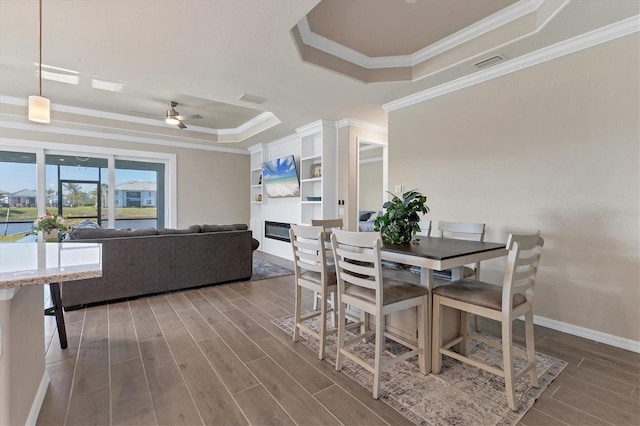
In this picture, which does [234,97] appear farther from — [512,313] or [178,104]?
[512,313]

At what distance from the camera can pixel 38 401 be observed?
1.62 m

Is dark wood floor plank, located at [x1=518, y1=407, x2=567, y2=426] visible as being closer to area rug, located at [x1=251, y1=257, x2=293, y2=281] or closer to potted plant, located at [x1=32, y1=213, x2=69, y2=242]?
area rug, located at [x1=251, y1=257, x2=293, y2=281]

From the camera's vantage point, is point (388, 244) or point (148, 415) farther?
point (388, 244)

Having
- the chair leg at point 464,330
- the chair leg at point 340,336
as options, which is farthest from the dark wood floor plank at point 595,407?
the chair leg at point 340,336

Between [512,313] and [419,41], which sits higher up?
[419,41]

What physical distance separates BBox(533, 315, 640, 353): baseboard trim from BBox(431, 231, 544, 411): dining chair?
1.18 meters

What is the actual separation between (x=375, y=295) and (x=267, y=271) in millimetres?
3310

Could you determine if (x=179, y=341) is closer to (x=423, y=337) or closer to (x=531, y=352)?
(x=423, y=337)

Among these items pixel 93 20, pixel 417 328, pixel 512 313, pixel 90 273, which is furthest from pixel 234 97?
pixel 512 313

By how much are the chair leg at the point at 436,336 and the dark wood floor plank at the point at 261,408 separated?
1.03 meters

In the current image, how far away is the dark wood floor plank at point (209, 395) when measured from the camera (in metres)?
1.59

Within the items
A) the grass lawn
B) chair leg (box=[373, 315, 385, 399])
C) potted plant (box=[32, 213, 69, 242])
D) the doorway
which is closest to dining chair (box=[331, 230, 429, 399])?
chair leg (box=[373, 315, 385, 399])

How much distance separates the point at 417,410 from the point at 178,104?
5.49 m

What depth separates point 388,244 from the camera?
2322mm
